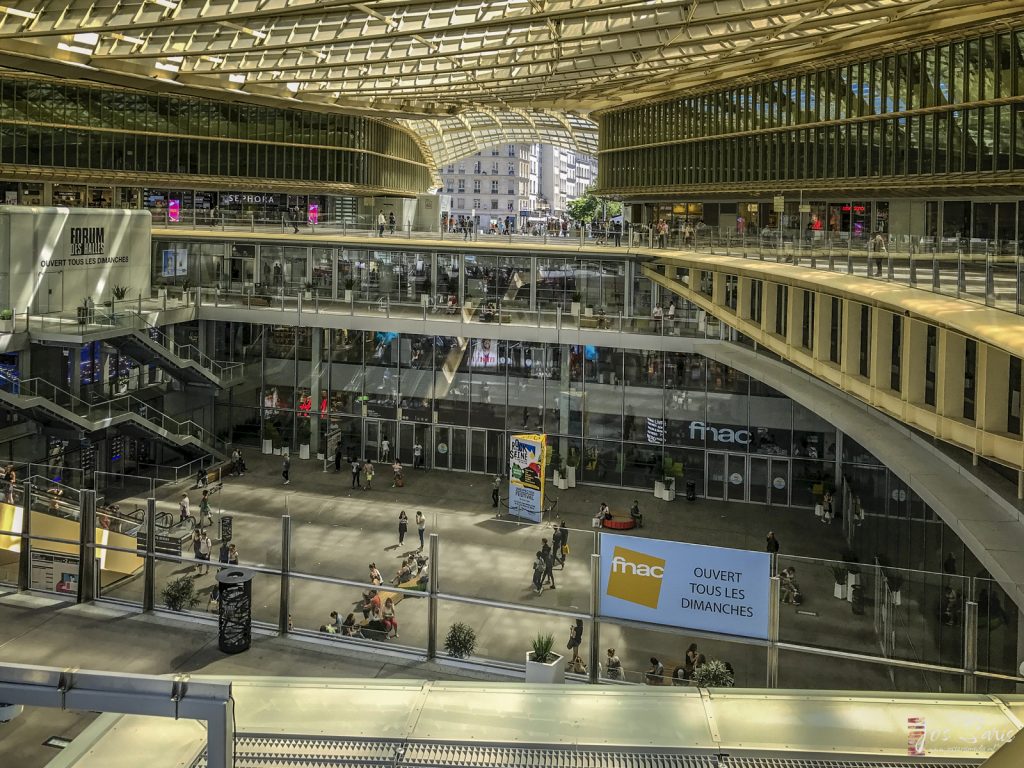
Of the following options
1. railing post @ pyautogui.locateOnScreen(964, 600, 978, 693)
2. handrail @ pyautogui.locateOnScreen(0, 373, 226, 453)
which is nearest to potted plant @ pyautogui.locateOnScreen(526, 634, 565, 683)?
railing post @ pyautogui.locateOnScreen(964, 600, 978, 693)

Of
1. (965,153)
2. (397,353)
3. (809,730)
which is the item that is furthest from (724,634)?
Answer: (397,353)

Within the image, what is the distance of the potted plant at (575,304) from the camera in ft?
131

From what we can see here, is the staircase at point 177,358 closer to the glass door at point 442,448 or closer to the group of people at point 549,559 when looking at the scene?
the glass door at point 442,448

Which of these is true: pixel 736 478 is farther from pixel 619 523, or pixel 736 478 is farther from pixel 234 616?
pixel 234 616

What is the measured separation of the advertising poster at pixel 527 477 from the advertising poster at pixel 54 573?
18361mm

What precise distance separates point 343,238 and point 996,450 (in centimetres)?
3394

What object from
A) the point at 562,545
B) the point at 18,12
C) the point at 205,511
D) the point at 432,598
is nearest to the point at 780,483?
the point at 562,545

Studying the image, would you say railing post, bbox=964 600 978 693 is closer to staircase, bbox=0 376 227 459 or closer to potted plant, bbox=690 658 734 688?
potted plant, bbox=690 658 734 688

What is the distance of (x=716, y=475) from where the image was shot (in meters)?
38.2

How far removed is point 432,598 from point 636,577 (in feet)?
9.26

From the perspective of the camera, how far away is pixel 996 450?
47.1 ft

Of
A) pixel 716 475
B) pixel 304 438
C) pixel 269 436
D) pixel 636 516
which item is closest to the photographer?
pixel 636 516

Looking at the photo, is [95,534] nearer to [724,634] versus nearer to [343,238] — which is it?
[724,634]

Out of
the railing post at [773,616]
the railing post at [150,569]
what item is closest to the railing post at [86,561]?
the railing post at [150,569]
